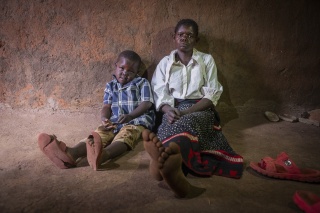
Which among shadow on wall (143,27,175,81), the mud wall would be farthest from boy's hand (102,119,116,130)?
shadow on wall (143,27,175,81)

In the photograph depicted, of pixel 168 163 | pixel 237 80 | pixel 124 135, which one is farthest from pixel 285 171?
pixel 237 80

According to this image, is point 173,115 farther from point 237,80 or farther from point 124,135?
point 237,80

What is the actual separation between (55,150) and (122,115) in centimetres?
76

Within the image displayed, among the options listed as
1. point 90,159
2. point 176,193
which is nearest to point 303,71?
point 176,193

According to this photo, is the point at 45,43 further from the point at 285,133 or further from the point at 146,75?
the point at 285,133

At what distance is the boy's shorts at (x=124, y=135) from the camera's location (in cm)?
237

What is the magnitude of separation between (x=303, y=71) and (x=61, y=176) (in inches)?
121

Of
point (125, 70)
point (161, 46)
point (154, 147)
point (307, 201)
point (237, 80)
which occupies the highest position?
point (161, 46)

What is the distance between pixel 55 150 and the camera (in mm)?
1928

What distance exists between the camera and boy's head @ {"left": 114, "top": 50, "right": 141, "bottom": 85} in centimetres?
274

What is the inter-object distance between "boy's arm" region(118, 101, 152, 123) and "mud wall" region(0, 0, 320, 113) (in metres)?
0.59

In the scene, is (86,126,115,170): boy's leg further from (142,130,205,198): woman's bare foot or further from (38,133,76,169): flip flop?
(142,130,205,198): woman's bare foot

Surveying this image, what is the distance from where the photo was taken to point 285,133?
292 centimetres

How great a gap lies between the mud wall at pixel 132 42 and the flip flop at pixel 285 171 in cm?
144
